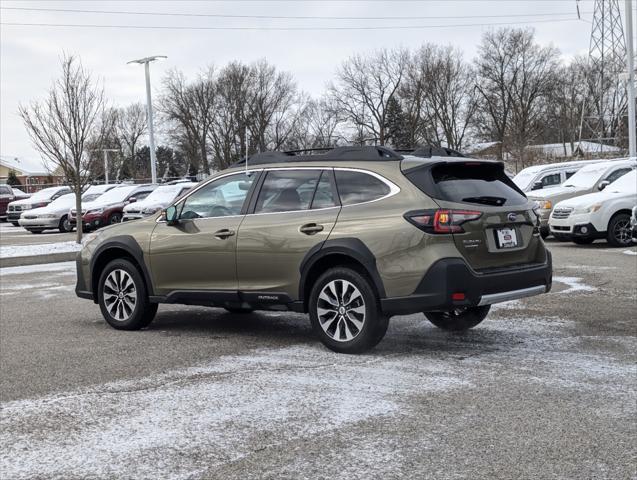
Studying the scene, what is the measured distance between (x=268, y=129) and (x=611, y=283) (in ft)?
213

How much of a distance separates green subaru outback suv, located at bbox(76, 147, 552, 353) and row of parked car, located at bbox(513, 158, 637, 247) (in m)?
9.80

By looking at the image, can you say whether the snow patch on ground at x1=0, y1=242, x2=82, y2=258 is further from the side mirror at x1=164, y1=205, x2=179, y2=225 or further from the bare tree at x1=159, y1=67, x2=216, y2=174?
the bare tree at x1=159, y1=67, x2=216, y2=174

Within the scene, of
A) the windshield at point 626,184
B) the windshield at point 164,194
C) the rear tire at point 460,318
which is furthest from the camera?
the windshield at point 164,194

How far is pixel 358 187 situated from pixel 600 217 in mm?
11118

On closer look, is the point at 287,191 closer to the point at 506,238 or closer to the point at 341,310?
the point at 341,310

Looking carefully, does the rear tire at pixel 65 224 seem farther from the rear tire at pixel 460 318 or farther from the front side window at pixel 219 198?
the rear tire at pixel 460 318

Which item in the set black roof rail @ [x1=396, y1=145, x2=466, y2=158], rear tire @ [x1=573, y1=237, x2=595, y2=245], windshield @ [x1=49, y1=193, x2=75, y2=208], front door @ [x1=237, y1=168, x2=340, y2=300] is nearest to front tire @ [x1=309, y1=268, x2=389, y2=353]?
front door @ [x1=237, y1=168, x2=340, y2=300]

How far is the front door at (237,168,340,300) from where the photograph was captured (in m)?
7.08

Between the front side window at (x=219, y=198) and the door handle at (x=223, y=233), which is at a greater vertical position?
the front side window at (x=219, y=198)

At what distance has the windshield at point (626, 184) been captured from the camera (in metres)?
17.3

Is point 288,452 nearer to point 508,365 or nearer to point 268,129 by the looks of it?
point 508,365

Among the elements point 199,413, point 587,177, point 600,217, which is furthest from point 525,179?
point 199,413

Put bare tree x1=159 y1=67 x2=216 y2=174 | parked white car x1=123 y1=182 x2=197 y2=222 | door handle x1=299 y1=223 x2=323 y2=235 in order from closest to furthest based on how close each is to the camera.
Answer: door handle x1=299 y1=223 x2=323 y2=235 → parked white car x1=123 y1=182 x2=197 y2=222 → bare tree x1=159 y1=67 x2=216 y2=174

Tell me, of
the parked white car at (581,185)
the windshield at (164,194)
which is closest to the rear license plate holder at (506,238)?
the parked white car at (581,185)
